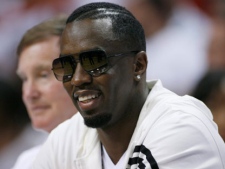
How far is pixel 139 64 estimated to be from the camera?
2789 millimetres

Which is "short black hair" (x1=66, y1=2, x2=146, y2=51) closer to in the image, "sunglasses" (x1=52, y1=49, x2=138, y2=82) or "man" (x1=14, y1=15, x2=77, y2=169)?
"sunglasses" (x1=52, y1=49, x2=138, y2=82)

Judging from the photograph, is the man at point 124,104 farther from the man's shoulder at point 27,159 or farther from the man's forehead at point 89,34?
the man's shoulder at point 27,159

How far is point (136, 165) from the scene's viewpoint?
8.41ft

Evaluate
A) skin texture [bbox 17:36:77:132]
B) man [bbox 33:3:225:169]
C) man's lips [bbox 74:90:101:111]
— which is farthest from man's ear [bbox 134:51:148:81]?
skin texture [bbox 17:36:77:132]

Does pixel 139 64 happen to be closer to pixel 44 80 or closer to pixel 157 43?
pixel 44 80

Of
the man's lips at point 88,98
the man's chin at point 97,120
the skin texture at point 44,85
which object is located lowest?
the skin texture at point 44,85

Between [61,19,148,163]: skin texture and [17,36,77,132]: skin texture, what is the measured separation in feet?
3.93

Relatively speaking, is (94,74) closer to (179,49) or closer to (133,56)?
(133,56)

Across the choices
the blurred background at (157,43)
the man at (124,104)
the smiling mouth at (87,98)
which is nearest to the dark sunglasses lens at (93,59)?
the man at (124,104)

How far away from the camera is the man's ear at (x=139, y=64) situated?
9.07 ft

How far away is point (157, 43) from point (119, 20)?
220 cm

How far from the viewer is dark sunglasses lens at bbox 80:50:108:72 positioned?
2.61 metres

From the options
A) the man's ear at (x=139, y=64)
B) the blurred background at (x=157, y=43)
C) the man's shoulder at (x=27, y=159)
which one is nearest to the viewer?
the man's ear at (x=139, y=64)

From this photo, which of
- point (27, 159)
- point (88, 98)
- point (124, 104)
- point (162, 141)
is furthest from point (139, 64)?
point (27, 159)
